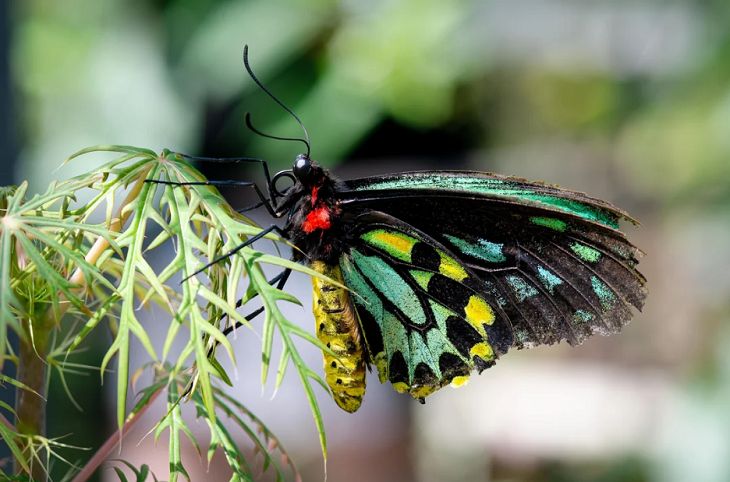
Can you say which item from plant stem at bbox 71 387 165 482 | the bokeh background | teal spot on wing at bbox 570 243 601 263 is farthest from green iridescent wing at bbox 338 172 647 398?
the bokeh background

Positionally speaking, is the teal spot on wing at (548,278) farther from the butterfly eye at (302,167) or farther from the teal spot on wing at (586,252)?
the butterfly eye at (302,167)

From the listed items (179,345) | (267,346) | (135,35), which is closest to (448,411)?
(179,345)

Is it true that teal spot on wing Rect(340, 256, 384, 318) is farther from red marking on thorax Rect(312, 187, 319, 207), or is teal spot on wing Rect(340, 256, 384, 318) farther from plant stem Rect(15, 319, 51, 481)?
plant stem Rect(15, 319, 51, 481)

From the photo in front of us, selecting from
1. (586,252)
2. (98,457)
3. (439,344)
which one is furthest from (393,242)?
(98,457)

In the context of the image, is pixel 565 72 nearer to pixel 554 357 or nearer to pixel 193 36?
pixel 554 357

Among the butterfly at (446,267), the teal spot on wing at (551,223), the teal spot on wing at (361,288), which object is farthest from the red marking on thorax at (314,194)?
the teal spot on wing at (551,223)

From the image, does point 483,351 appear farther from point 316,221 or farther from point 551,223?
point 316,221

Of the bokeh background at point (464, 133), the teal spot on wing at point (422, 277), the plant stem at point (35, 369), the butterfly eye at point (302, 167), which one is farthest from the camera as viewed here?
the bokeh background at point (464, 133)

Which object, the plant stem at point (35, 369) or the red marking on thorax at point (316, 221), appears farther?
the red marking on thorax at point (316, 221)
